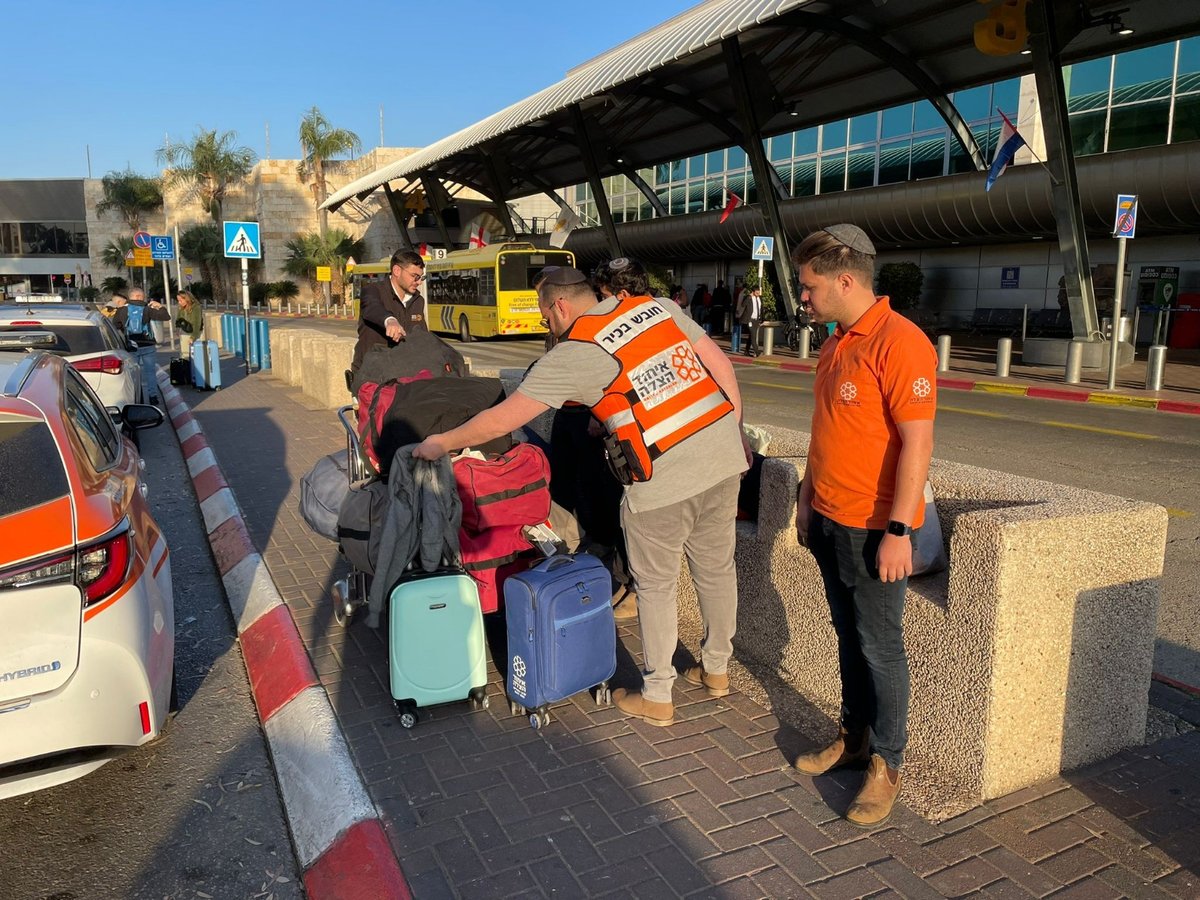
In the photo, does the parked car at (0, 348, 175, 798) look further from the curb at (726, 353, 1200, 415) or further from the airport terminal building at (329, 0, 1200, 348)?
the airport terminal building at (329, 0, 1200, 348)

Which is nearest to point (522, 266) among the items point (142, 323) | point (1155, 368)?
point (142, 323)

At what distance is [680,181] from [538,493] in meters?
→ 38.3

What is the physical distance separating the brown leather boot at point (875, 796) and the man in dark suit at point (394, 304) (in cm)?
483

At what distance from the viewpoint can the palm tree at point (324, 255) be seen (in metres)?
62.9

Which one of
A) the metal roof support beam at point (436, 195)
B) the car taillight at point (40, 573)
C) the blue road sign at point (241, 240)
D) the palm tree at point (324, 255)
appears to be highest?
the metal roof support beam at point (436, 195)

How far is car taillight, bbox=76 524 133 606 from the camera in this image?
302 centimetres

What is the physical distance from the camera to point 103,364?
9547 millimetres

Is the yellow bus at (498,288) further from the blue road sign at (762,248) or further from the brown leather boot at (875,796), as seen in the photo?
the brown leather boot at (875,796)

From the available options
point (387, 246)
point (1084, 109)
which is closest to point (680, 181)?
point (1084, 109)

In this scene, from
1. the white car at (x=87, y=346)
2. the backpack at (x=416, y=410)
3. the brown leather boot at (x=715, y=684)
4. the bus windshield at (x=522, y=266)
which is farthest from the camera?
the bus windshield at (x=522, y=266)

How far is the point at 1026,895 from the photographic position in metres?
2.60

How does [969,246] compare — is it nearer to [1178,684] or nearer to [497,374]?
[497,374]

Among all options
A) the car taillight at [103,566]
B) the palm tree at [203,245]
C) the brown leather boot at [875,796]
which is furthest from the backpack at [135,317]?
the palm tree at [203,245]

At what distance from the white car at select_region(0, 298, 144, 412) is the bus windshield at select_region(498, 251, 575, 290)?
19.0 meters
